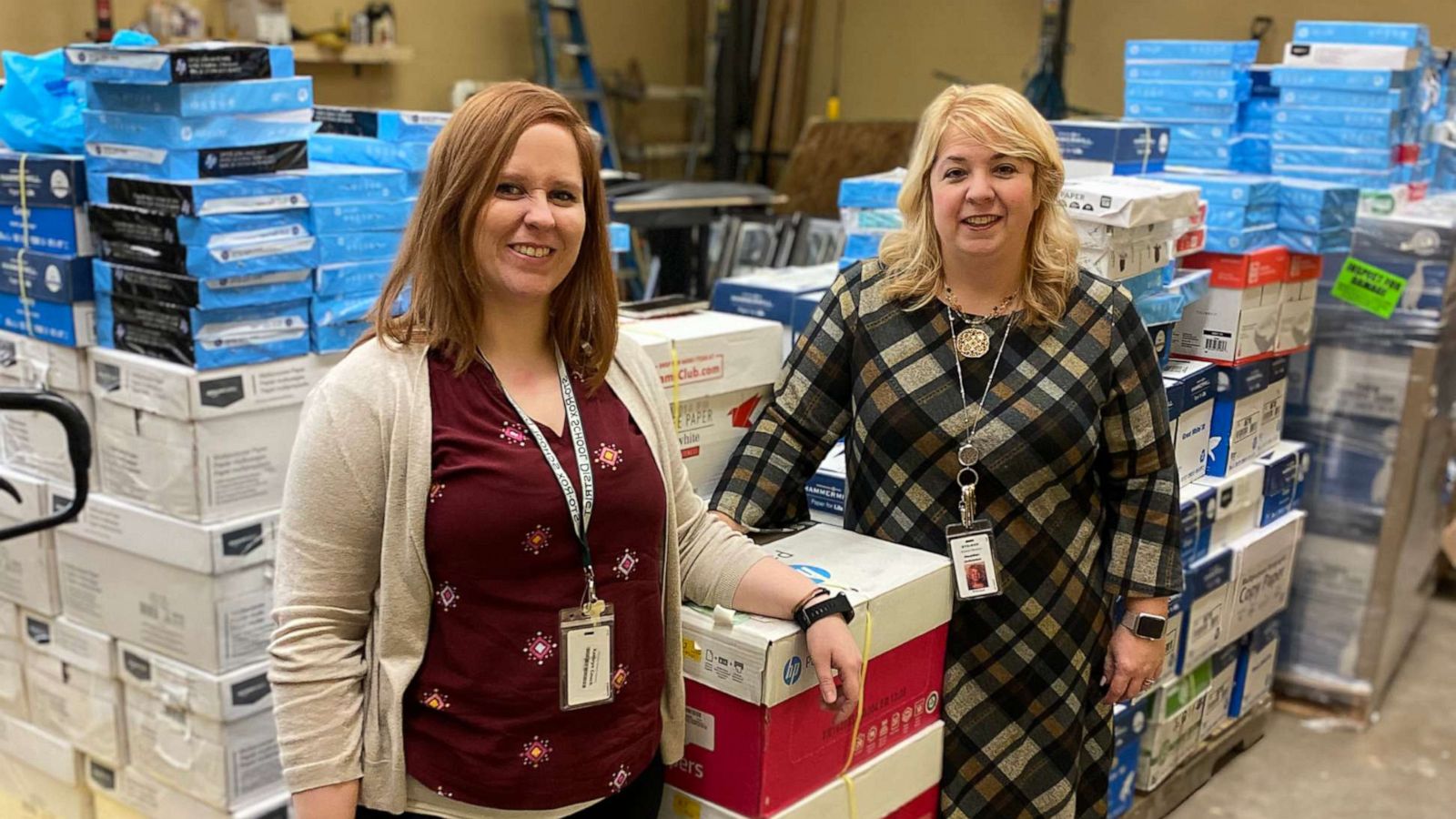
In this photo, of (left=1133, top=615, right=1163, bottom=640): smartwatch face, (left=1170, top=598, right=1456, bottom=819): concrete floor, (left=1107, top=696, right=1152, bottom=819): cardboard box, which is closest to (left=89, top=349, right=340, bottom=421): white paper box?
(left=1133, top=615, right=1163, bottom=640): smartwatch face

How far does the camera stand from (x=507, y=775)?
1402 mm

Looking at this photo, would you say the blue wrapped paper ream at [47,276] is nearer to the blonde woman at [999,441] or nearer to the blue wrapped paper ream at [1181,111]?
the blonde woman at [999,441]

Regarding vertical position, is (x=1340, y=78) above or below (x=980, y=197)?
above

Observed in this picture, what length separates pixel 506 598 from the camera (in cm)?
139

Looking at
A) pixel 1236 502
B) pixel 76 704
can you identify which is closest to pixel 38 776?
pixel 76 704

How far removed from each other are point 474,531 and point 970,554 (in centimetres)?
79

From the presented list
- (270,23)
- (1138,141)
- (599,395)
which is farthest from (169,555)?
(270,23)

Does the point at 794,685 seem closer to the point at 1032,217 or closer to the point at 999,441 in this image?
the point at 999,441

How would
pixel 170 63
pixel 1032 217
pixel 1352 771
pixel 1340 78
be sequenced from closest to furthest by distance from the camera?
pixel 1032 217 < pixel 170 63 < pixel 1352 771 < pixel 1340 78

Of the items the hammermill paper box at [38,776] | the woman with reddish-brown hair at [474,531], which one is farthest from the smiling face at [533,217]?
the hammermill paper box at [38,776]

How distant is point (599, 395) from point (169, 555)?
1.45 meters

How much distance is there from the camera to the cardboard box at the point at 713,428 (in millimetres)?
2113

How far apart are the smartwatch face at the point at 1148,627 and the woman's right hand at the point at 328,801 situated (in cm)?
118

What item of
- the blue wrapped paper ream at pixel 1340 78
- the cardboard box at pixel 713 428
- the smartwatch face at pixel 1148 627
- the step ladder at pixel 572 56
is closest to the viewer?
the smartwatch face at pixel 1148 627
